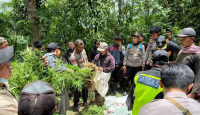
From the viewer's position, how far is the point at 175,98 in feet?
4.00

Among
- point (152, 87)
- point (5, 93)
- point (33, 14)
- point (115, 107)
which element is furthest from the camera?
point (33, 14)

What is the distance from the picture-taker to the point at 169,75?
1376 mm

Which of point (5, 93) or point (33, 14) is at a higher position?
point (33, 14)

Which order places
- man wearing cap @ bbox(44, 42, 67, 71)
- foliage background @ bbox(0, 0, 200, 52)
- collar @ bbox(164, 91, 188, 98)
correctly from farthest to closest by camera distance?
foliage background @ bbox(0, 0, 200, 52), man wearing cap @ bbox(44, 42, 67, 71), collar @ bbox(164, 91, 188, 98)

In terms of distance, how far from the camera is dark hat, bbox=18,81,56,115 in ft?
3.51

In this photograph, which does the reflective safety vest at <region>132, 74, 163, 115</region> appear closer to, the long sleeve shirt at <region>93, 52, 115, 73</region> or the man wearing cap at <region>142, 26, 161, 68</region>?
the long sleeve shirt at <region>93, 52, 115, 73</region>

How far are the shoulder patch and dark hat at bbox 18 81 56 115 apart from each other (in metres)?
1.30

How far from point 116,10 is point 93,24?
219 centimetres

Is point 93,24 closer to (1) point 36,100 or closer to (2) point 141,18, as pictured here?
(2) point 141,18

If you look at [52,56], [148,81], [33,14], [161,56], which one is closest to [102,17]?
[33,14]

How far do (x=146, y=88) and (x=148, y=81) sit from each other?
10 cm

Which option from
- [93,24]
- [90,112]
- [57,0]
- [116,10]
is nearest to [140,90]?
[90,112]

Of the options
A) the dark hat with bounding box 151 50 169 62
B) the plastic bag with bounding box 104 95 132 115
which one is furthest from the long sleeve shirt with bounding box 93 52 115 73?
the dark hat with bounding box 151 50 169 62

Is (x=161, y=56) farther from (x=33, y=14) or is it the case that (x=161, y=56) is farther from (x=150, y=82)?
(x=33, y=14)
